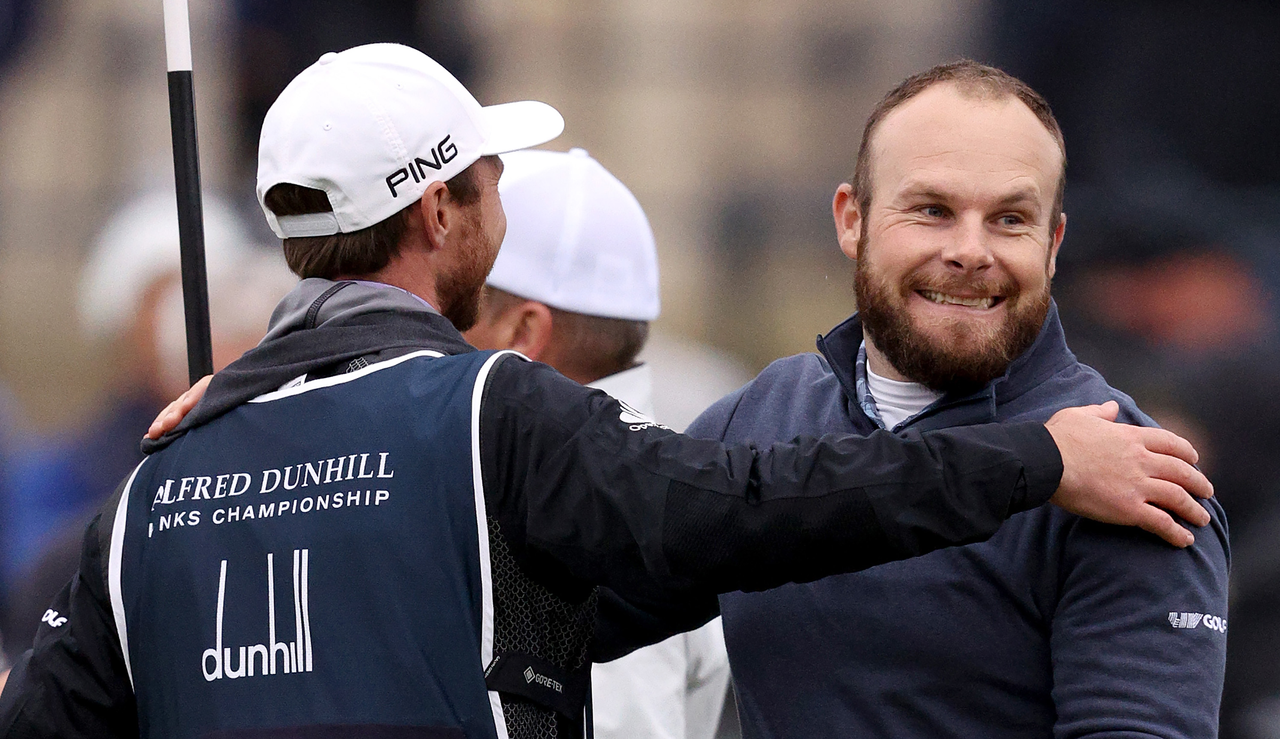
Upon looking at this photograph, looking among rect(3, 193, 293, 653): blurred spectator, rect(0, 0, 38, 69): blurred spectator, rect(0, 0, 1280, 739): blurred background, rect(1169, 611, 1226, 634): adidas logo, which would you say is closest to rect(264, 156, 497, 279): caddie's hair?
rect(1169, 611, 1226, 634): adidas logo

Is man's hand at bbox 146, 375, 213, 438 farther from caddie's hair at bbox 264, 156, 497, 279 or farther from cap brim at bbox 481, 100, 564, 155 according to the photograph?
cap brim at bbox 481, 100, 564, 155

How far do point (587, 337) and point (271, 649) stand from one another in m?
1.44

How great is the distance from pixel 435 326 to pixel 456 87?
382 millimetres

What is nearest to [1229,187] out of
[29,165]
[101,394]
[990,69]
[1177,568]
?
[990,69]

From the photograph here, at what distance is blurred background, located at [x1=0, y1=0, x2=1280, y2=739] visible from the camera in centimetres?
466

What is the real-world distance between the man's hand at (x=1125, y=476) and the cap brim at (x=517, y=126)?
2.98 feet

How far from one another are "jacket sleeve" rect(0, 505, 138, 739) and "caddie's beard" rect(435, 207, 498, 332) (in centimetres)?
57

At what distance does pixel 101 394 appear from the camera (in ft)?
16.3

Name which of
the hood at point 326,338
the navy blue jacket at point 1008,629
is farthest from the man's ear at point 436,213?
the navy blue jacket at point 1008,629

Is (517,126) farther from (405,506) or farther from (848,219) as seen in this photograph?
(405,506)

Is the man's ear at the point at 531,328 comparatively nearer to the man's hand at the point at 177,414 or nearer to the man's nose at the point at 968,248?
the man's hand at the point at 177,414

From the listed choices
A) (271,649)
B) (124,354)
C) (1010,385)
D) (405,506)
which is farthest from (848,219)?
(124,354)

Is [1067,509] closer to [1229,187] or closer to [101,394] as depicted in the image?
[1229,187]

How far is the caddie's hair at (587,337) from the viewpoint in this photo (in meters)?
3.13
